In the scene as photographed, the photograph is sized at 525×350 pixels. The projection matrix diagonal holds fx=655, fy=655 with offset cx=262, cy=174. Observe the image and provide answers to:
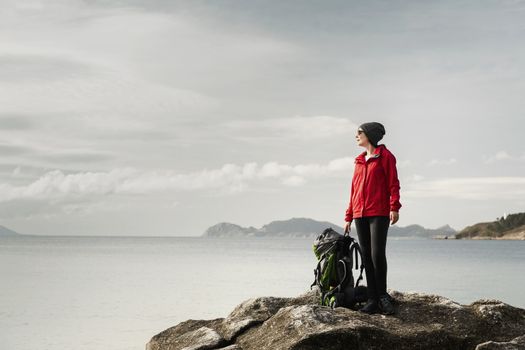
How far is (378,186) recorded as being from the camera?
10.1 meters

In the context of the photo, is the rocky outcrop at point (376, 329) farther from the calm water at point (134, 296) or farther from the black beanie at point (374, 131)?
the calm water at point (134, 296)

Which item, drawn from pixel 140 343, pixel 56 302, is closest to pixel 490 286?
pixel 56 302

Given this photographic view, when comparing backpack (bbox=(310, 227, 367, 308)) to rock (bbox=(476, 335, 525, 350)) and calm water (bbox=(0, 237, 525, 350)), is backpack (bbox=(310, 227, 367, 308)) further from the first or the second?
calm water (bbox=(0, 237, 525, 350))

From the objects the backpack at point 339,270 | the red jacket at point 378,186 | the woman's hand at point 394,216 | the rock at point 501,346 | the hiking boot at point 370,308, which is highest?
the red jacket at point 378,186

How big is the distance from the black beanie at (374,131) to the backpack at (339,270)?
1603 millimetres

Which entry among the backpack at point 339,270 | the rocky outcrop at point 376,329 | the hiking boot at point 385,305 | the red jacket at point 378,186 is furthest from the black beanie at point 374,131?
the rocky outcrop at point 376,329

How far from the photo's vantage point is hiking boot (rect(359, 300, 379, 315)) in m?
10.2

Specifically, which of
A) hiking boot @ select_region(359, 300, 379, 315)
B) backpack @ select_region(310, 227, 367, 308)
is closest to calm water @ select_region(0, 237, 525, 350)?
backpack @ select_region(310, 227, 367, 308)

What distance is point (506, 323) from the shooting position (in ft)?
33.2

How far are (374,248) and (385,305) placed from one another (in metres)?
0.93

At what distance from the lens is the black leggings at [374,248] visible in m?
10.1

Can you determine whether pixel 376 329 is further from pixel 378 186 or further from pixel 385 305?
pixel 378 186

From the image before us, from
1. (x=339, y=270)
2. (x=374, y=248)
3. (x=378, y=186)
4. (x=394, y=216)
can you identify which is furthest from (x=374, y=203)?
(x=339, y=270)

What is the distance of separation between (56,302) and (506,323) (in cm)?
3003
